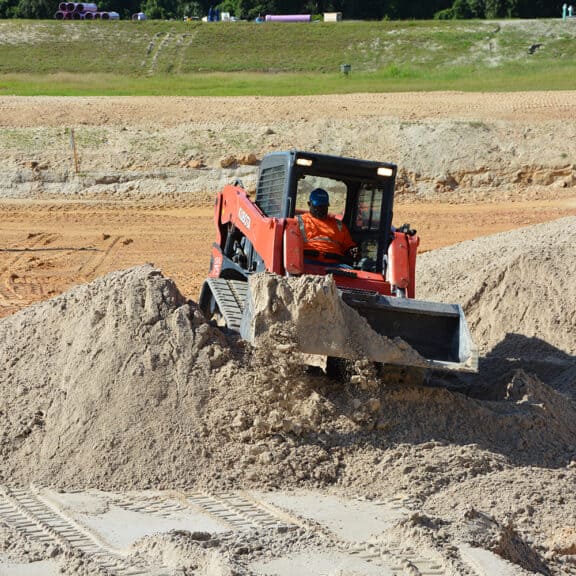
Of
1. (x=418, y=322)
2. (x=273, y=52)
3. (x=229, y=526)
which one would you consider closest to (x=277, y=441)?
(x=229, y=526)

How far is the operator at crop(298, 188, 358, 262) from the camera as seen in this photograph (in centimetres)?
982

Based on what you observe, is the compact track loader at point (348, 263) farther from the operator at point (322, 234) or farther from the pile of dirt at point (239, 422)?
the pile of dirt at point (239, 422)

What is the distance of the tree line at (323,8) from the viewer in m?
54.8

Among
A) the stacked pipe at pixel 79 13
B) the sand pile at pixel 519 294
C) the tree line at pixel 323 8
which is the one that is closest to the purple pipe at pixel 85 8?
the stacked pipe at pixel 79 13

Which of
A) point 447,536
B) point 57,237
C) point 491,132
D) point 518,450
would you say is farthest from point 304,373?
point 491,132

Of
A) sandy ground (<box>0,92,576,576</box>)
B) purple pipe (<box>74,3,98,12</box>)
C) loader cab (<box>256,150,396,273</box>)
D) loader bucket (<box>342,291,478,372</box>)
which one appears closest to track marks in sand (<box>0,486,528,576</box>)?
sandy ground (<box>0,92,576,576</box>)

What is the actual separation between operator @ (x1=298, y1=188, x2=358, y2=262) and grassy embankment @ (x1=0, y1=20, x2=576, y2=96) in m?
22.5

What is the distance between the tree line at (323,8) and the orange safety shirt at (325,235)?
4697cm

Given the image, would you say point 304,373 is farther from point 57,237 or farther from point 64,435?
point 57,237

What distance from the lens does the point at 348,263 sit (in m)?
9.99

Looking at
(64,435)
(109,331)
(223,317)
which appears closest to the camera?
(64,435)

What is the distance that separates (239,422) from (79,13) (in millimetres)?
50183

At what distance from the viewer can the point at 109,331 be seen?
29.0 ft

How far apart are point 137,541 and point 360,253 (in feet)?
14.7
